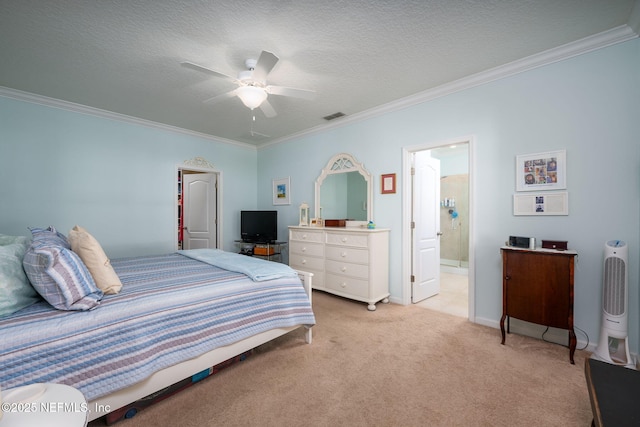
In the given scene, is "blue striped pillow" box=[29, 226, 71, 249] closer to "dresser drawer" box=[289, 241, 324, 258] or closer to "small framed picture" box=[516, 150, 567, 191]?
"dresser drawer" box=[289, 241, 324, 258]

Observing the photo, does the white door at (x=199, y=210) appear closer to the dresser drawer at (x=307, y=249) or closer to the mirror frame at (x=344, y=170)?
the dresser drawer at (x=307, y=249)

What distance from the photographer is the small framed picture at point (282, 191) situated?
16.4ft

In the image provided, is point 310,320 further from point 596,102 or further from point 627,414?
point 596,102

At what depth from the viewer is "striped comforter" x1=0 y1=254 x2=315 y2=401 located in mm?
1235

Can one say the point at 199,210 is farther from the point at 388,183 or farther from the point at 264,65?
the point at 264,65

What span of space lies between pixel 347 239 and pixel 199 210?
3223 millimetres

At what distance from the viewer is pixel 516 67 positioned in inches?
101

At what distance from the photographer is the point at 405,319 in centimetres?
Answer: 301

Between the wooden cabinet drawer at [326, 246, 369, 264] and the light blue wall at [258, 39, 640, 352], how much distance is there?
1.20 meters

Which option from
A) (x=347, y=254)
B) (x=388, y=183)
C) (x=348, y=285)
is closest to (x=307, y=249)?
(x=347, y=254)

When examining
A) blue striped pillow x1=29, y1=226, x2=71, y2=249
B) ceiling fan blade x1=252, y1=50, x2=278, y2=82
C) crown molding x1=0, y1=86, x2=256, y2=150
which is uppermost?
crown molding x1=0, y1=86, x2=256, y2=150

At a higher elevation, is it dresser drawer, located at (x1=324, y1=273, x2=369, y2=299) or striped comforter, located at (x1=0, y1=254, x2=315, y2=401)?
striped comforter, located at (x1=0, y1=254, x2=315, y2=401)

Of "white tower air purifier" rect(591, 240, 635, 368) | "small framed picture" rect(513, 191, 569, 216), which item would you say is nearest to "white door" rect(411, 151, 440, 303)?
"small framed picture" rect(513, 191, 569, 216)

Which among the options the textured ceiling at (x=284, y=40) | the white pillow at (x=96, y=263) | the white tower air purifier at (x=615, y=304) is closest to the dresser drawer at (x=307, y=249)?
the textured ceiling at (x=284, y=40)
